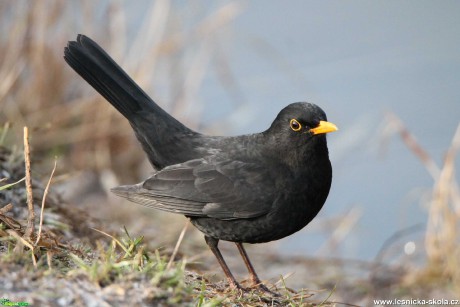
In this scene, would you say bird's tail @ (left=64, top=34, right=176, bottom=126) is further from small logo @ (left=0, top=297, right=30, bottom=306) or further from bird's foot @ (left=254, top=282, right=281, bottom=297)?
small logo @ (left=0, top=297, right=30, bottom=306)

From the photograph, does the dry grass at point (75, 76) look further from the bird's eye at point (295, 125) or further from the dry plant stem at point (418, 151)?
the bird's eye at point (295, 125)

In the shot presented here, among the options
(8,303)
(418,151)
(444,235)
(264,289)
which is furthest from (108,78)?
(444,235)

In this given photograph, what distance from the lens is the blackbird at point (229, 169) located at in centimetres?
420

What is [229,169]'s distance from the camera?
177 inches

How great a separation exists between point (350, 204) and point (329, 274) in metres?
1.63

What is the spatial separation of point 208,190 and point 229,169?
182mm

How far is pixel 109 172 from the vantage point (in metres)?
7.54

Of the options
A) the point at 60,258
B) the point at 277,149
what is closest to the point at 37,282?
the point at 60,258

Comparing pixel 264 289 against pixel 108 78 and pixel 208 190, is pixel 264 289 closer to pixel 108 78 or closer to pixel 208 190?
pixel 208 190

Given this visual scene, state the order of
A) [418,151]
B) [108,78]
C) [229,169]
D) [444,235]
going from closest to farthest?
[229,169] → [108,78] → [444,235] → [418,151]

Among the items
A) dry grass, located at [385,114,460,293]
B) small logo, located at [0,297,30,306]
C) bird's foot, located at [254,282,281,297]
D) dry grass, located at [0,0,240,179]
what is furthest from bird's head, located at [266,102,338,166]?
dry grass, located at [0,0,240,179]

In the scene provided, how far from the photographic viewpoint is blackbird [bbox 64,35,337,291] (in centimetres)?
420

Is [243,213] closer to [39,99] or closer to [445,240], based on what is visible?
[445,240]

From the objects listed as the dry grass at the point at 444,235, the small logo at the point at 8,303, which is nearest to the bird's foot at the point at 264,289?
the small logo at the point at 8,303
